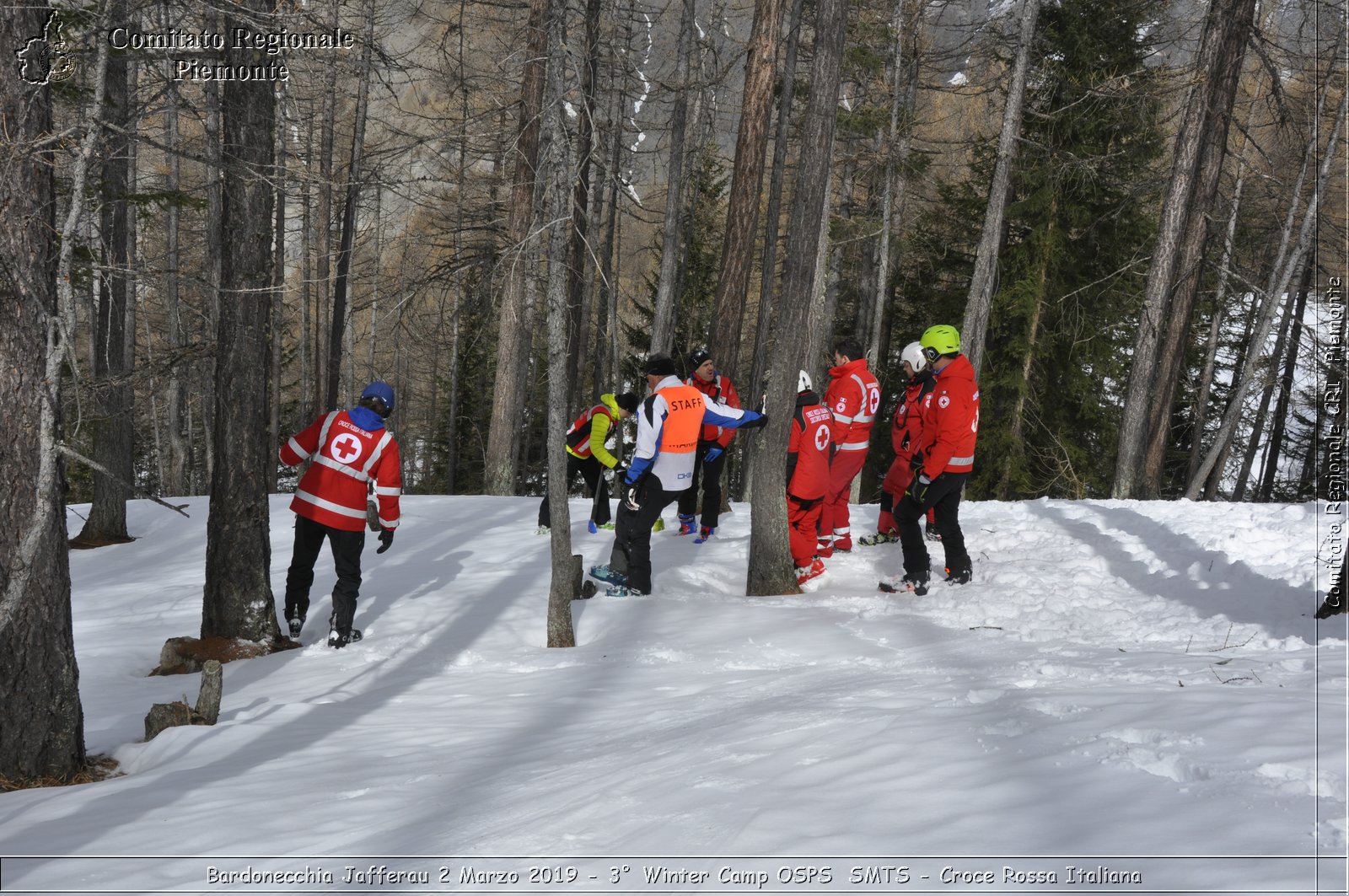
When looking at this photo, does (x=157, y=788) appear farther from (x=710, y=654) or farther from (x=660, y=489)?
(x=660, y=489)

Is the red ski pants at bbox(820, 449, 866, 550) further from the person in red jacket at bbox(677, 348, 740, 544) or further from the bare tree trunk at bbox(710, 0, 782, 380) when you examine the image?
the bare tree trunk at bbox(710, 0, 782, 380)

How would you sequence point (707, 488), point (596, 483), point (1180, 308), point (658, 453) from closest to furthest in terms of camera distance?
point (658, 453)
point (707, 488)
point (596, 483)
point (1180, 308)

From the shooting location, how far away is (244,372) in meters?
6.97

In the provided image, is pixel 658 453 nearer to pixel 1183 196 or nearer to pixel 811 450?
pixel 811 450

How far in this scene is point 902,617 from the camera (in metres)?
7.08

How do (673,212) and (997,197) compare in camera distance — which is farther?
(673,212)

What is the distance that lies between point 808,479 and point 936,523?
1.22 m

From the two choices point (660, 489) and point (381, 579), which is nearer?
point (660, 489)

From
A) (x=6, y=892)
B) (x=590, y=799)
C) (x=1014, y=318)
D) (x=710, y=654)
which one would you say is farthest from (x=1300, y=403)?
(x=6, y=892)

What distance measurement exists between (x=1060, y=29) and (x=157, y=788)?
21.2 m

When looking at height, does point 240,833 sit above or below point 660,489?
below

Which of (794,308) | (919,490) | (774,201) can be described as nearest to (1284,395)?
(774,201)

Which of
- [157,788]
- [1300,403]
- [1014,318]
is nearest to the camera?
[157,788]

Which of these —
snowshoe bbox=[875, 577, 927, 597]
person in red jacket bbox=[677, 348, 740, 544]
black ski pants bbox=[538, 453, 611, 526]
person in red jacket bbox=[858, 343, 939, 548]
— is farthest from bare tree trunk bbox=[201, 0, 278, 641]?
person in red jacket bbox=[858, 343, 939, 548]
